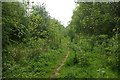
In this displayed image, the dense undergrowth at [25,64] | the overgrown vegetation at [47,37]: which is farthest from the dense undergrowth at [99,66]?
the dense undergrowth at [25,64]

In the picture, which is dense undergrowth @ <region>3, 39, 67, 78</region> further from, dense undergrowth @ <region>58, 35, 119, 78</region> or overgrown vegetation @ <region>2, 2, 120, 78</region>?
dense undergrowth @ <region>58, 35, 119, 78</region>

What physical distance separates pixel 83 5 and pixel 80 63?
5013 mm

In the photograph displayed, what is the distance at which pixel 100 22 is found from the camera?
8.44 metres

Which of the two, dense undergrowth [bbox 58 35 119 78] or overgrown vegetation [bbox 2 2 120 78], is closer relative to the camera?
overgrown vegetation [bbox 2 2 120 78]

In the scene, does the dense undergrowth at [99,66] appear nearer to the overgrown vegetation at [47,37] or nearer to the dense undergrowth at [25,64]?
the overgrown vegetation at [47,37]

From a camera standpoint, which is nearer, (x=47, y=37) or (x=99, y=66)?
(x=47, y=37)

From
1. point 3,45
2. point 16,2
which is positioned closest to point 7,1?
point 16,2

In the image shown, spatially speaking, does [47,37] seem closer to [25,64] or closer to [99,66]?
[25,64]

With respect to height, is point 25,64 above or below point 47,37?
below

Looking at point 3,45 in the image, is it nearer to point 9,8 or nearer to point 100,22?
point 9,8

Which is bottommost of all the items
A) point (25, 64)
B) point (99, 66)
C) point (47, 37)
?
point (25, 64)

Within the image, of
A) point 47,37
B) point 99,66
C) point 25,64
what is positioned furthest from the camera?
point 25,64

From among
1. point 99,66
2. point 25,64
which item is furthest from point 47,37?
point 99,66

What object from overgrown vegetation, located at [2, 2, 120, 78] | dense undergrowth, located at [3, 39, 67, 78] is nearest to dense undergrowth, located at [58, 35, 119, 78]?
overgrown vegetation, located at [2, 2, 120, 78]
